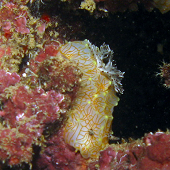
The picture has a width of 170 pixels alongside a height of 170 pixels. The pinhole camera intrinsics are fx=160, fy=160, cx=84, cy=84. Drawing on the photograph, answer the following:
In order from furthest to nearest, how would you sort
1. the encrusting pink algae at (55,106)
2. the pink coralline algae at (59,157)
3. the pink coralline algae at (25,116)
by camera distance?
the pink coralline algae at (59,157), the encrusting pink algae at (55,106), the pink coralline algae at (25,116)

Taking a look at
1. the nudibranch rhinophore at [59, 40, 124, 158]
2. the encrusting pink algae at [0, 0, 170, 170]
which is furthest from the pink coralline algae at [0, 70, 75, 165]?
the nudibranch rhinophore at [59, 40, 124, 158]

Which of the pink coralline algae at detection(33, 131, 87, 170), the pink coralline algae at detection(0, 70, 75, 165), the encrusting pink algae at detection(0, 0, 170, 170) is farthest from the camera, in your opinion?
the pink coralline algae at detection(33, 131, 87, 170)

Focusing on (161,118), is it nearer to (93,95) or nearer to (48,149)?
(93,95)

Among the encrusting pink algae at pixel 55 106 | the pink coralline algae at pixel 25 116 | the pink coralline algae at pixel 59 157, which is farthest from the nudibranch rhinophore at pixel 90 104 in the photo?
the pink coralline algae at pixel 25 116

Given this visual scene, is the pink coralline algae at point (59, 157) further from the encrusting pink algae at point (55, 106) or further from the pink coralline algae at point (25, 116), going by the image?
the pink coralline algae at point (25, 116)

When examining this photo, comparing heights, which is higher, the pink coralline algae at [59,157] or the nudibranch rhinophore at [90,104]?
the nudibranch rhinophore at [90,104]

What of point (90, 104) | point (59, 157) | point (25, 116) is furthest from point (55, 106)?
point (59, 157)

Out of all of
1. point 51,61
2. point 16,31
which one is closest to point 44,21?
point 16,31

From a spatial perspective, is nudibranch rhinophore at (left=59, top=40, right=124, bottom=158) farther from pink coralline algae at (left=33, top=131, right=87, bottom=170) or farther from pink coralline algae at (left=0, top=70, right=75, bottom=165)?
pink coralline algae at (left=0, top=70, right=75, bottom=165)

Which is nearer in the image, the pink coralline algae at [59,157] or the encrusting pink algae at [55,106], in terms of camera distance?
the encrusting pink algae at [55,106]
